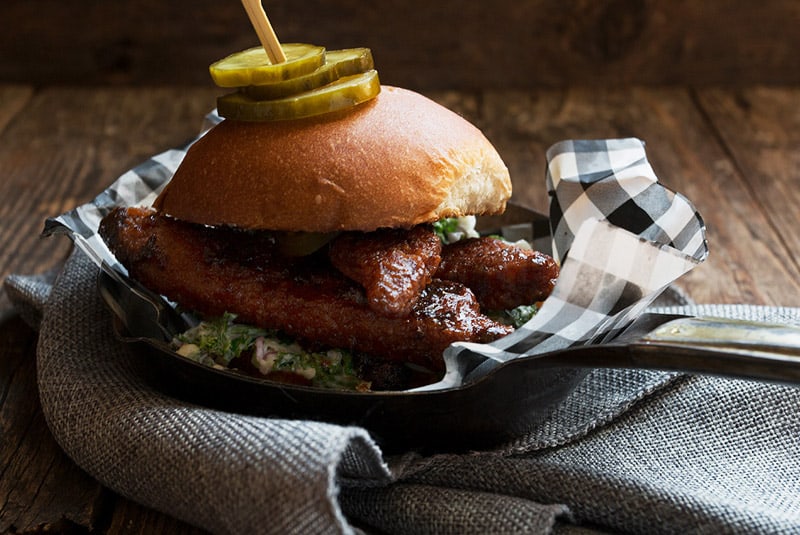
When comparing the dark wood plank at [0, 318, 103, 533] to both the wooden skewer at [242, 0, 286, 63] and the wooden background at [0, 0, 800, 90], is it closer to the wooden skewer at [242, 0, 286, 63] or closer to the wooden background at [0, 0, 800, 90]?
the wooden skewer at [242, 0, 286, 63]

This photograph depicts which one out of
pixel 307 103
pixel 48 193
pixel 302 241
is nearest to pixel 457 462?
pixel 302 241

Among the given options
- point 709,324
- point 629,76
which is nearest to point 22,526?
point 709,324

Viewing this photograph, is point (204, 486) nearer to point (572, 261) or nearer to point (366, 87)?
point (572, 261)

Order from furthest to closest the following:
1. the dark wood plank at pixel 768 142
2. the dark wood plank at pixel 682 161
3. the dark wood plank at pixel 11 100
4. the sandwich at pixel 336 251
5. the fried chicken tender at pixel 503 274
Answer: the dark wood plank at pixel 11 100, the dark wood plank at pixel 768 142, the dark wood plank at pixel 682 161, the fried chicken tender at pixel 503 274, the sandwich at pixel 336 251

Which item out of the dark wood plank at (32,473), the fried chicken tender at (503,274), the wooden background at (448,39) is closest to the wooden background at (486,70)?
the wooden background at (448,39)

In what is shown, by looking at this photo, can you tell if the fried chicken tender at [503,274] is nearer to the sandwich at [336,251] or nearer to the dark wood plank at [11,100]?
the sandwich at [336,251]

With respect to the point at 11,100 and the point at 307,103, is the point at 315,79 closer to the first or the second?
the point at 307,103
